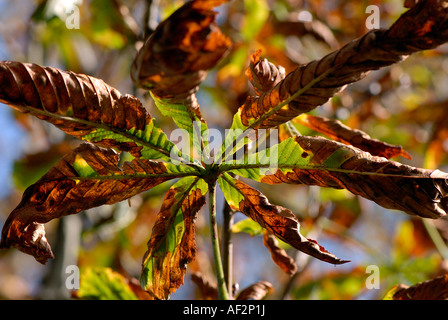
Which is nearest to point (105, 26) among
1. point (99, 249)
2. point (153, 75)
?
point (99, 249)

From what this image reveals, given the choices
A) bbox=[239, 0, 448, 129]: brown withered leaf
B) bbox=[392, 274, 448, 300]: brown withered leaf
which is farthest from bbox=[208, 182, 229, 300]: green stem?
bbox=[392, 274, 448, 300]: brown withered leaf

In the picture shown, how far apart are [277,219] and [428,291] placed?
39 centimetres

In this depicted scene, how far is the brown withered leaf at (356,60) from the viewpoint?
0.48 meters

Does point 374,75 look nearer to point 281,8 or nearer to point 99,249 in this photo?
point 281,8

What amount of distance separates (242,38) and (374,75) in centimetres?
82

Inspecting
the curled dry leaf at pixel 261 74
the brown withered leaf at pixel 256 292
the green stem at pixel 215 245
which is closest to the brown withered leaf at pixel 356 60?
the curled dry leaf at pixel 261 74

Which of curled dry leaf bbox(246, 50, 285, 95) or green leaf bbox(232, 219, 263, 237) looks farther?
green leaf bbox(232, 219, 263, 237)

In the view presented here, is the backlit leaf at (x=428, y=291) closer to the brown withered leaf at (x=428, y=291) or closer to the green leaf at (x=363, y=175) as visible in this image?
the brown withered leaf at (x=428, y=291)

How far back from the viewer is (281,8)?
6.32 feet

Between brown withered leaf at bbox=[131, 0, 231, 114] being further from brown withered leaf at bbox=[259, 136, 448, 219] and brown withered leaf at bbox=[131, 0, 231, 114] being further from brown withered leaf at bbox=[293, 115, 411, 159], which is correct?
brown withered leaf at bbox=[293, 115, 411, 159]

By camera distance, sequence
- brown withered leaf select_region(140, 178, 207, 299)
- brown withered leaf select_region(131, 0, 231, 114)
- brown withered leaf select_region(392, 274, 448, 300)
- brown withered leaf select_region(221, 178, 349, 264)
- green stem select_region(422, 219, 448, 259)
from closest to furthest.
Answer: brown withered leaf select_region(131, 0, 231, 114), brown withered leaf select_region(221, 178, 349, 264), brown withered leaf select_region(140, 178, 207, 299), brown withered leaf select_region(392, 274, 448, 300), green stem select_region(422, 219, 448, 259)

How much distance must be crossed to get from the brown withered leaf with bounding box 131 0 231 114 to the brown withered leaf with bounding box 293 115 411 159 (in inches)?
14.6

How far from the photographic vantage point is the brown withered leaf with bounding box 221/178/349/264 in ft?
1.89

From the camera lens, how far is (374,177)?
0.56 metres
